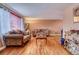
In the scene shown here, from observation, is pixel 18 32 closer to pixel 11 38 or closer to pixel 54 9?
pixel 11 38

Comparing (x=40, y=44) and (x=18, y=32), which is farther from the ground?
(x=18, y=32)

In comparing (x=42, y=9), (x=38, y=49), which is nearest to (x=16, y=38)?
(x=38, y=49)

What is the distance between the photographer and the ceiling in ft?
8.61

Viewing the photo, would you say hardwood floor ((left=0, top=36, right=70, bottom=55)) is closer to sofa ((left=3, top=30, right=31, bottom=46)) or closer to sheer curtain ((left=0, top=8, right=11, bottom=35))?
sofa ((left=3, top=30, right=31, bottom=46))

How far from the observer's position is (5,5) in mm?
2588

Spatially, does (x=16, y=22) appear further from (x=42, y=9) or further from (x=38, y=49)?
(x=38, y=49)

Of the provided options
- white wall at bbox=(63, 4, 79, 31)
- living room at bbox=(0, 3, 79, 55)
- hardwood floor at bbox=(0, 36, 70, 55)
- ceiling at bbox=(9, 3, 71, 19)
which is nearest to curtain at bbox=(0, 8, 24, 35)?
living room at bbox=(0, 3, 79, 55)

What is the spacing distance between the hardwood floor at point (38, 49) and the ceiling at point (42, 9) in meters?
0.50

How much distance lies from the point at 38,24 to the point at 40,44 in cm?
44

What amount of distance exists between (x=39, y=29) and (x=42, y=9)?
436 mm

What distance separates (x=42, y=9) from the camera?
2.67m
